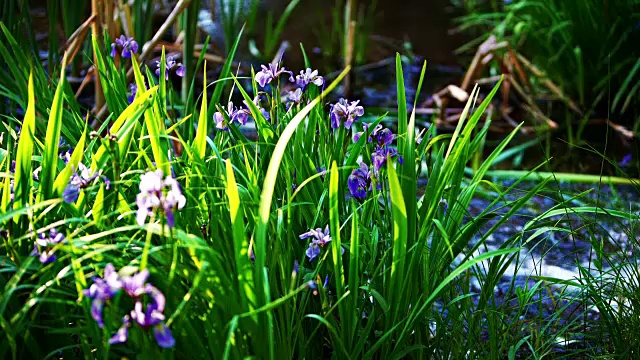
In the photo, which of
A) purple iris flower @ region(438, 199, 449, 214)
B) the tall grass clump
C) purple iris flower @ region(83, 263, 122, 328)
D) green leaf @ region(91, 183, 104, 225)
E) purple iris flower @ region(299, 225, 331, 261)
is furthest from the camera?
purple iris flower @ region(438, 199, 449, 214)

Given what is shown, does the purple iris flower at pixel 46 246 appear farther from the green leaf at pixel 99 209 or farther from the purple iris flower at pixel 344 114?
the purple iris flower at pixel 344 114

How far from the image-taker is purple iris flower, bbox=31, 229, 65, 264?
120 cm

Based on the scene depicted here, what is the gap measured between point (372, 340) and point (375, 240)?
0.19 meters

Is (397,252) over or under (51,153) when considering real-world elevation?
under

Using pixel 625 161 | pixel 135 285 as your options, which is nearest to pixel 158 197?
pixel 135 285

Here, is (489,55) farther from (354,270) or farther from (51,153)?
(51,153)

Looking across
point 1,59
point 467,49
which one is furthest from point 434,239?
point 467,49

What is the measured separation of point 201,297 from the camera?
1316 millimetres

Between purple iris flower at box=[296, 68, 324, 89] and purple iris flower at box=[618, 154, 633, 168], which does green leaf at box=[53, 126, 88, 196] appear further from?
purple iris flower at box=[618, 154, 633, 168]

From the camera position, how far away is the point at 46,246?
1.25 m

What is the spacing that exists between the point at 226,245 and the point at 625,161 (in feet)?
7.63

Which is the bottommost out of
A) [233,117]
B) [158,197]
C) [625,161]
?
[625,161]

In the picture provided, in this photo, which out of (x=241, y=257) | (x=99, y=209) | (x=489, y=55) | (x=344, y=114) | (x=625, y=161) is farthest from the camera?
(x=489, y=55)

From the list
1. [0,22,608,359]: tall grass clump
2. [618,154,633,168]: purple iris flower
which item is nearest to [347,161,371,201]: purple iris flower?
[0,22,608,359]: tall grass clump
